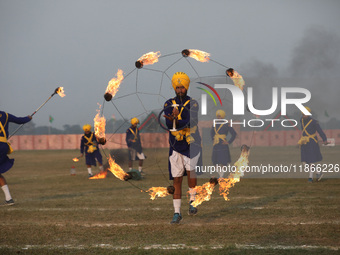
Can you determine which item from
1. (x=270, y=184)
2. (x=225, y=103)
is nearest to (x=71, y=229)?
(x=225, y=103)

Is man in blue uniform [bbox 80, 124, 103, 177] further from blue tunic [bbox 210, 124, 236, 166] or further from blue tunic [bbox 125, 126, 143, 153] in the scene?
blue tunic [bbox 210, 124, 236, 166]

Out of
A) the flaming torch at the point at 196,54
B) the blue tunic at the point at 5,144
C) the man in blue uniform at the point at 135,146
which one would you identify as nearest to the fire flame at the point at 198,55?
the flaming torch at the point at 196,54

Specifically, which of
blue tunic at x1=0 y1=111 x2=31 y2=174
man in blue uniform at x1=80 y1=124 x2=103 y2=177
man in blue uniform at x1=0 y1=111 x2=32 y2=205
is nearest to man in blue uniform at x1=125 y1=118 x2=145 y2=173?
man in blue uniform at x1=80 y1=124 x2=103 y2=177

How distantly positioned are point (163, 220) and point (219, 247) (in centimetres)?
258

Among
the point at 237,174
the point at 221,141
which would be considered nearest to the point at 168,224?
the point at 237,174

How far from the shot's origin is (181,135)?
885 cm

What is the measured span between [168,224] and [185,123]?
1688mm

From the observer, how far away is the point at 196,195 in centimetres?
962

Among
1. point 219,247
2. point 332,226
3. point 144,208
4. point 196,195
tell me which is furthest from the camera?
point 144,208

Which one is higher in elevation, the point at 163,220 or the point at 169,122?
the point at 169,122

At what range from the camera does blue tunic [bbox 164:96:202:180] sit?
28.5 feet

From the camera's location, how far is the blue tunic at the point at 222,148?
17516 millimetres

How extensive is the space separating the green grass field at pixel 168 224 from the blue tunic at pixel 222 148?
366 centimetres

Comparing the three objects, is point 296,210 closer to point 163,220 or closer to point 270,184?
point 163,220
